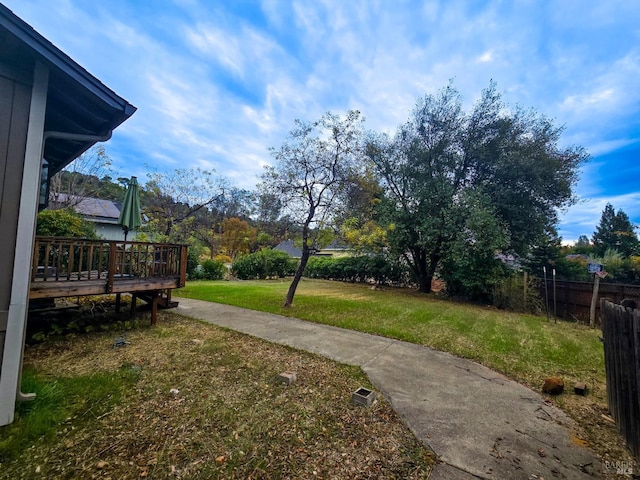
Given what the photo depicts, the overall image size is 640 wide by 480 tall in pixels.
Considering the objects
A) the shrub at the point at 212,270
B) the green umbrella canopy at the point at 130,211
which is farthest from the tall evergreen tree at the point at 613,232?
the green umbrella canopy at the point at 130,211

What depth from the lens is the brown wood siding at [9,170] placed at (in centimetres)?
226

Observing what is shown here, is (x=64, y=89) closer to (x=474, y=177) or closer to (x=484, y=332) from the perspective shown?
(x=484, y=332)

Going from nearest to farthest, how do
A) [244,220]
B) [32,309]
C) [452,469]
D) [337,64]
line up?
[452,469], [32,309], [337,64], [244,220]

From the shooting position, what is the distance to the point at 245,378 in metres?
3.35

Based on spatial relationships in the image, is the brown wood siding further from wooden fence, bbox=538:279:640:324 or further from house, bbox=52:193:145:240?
house, bbox=52:193:145:240

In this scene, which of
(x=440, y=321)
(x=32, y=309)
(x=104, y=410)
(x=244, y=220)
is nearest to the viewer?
(x=104, y=410)

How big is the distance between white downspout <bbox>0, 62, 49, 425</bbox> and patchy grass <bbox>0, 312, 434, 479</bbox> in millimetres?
310

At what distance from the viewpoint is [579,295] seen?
8.19 m

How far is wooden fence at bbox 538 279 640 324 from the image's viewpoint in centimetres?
714

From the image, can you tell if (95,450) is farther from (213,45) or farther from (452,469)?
(213,45)

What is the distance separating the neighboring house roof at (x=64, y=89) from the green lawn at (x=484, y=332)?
213 inches

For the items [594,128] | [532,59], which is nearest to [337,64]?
[532,59]

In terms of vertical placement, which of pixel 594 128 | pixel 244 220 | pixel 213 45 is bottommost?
pixel 244 220

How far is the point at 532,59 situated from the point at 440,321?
8422 millimetres
